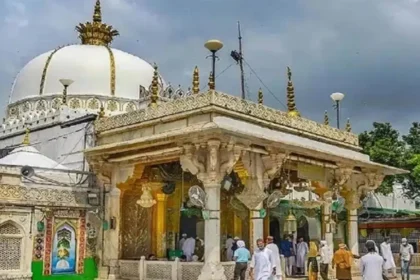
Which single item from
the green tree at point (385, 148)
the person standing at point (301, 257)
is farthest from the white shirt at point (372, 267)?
the green tree at point (385, 148)

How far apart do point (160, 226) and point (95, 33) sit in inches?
492

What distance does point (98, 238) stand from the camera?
1493 cm

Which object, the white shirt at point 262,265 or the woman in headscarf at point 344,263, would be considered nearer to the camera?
the white shirt at point 262,265

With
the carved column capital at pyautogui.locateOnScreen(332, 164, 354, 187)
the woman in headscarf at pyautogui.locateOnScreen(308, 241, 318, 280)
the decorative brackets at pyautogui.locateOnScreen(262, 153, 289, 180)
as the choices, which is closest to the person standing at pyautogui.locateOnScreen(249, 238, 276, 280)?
the decorative brackets at pyautogui.locateOnScreen(262, 153, 289, 180)

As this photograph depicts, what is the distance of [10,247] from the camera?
13266 millimetres

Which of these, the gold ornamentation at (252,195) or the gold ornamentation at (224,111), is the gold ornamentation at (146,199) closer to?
the gold ornamentation at (224,111)

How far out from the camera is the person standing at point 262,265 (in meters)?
9.71

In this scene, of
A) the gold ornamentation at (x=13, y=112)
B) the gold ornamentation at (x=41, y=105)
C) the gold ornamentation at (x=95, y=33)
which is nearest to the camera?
the gold ornamentation at (x=41, y=105)

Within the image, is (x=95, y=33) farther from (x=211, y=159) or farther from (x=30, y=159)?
(x=211, y=159)

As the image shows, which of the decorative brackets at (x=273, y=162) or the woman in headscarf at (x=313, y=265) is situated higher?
the decorative brackets at (x=273, y=162)

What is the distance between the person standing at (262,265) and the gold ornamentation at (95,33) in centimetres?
1781

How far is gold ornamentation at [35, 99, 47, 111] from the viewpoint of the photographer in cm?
2156

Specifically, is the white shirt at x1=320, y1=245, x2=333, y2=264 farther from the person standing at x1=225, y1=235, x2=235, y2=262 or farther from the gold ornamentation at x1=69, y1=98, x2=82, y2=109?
the gold ornamentation at x1=69, y1=98, x2=82, y2=109

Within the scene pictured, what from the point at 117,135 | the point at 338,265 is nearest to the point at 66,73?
the point at 117,135
